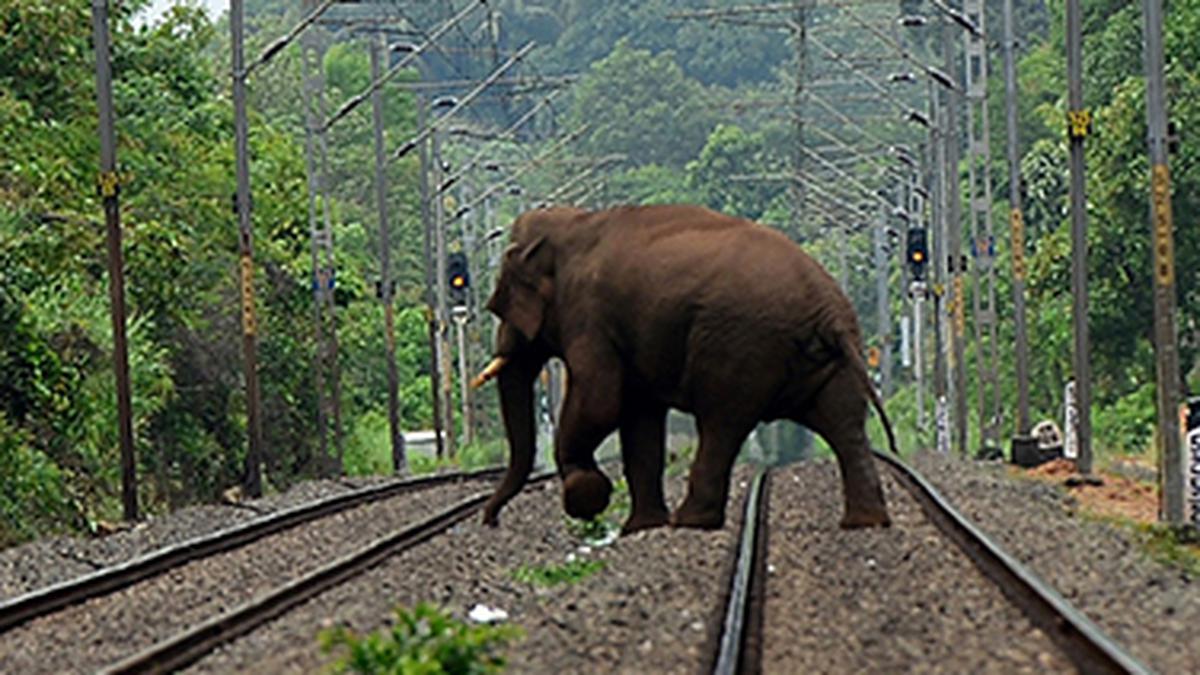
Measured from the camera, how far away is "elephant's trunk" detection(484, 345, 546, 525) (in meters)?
20.5

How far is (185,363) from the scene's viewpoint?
146 feet

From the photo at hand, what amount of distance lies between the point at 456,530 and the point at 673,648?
11.0 m

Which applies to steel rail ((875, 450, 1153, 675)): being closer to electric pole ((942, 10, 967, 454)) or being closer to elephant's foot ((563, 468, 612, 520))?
elephant's foot ((563, 468, 612, 520))

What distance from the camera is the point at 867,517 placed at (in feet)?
62.0

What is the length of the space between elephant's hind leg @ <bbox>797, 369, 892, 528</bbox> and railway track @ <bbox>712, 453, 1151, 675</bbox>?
0.60 m

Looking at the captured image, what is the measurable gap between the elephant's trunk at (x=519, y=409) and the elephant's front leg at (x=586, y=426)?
90cm

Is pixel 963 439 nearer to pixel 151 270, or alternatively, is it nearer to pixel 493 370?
pixel 151 270

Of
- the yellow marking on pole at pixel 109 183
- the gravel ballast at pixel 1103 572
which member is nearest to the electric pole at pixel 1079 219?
the gravel ballast at pixel 1103 572

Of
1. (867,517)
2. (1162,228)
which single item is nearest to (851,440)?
(867,517)

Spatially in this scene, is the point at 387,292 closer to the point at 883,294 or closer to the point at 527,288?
the point at 883,294

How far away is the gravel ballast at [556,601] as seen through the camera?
1158 cm

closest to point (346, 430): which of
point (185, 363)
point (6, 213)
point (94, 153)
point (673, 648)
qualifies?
point (185, 363)

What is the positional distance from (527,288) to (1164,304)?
575cm

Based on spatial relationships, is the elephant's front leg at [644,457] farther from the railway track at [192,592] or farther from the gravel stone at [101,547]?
the gravel stone at [101,547]
